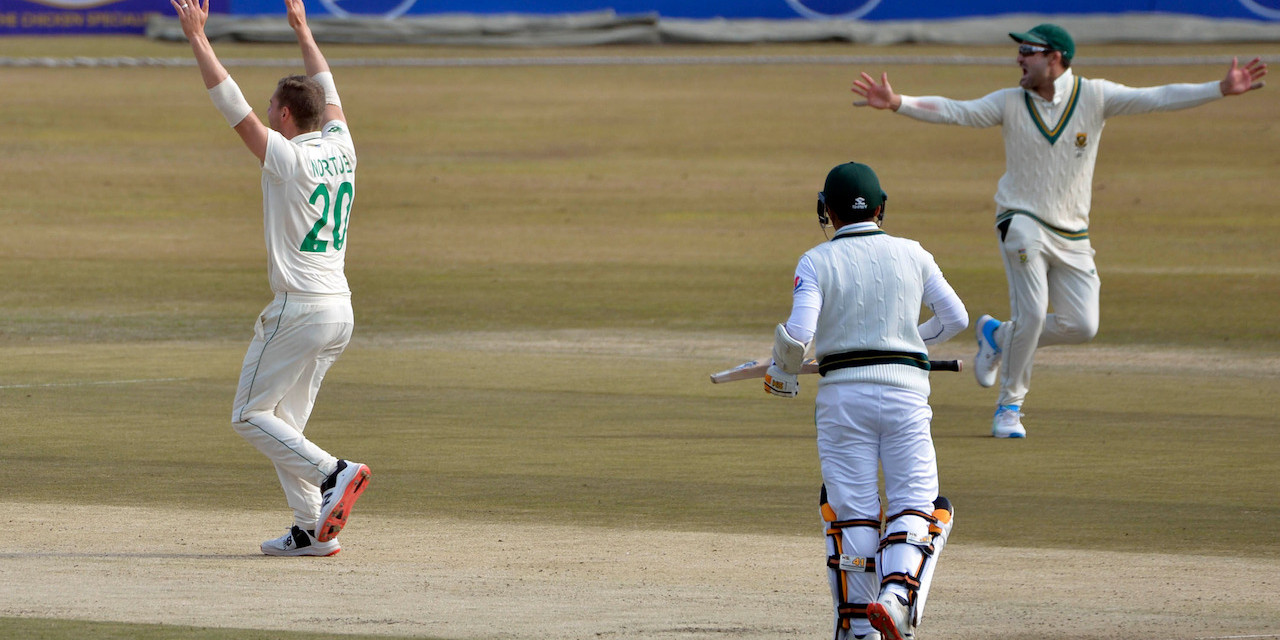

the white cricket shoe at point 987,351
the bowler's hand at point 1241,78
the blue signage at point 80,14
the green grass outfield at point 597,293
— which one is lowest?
the green grass outfield at point 597,293

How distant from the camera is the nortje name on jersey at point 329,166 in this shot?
7250 millimetres

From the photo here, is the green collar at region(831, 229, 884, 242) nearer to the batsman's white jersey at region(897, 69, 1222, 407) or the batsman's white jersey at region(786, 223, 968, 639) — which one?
the batsman's white jersey at region(786, 223, 968, 639)

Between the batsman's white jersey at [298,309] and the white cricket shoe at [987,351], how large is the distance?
5.02 metres

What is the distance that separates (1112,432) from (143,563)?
6140mm

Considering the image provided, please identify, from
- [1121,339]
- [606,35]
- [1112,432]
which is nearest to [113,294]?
[1121,339]

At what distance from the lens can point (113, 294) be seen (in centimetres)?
1808

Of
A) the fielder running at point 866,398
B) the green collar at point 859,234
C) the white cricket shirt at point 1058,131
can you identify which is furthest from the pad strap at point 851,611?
the white cricket shirt at point 1058,131

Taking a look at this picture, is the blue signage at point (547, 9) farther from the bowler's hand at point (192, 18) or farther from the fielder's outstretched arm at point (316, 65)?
the bowler's hand at point (192, 18)

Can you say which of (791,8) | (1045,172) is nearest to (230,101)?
(1045,172)

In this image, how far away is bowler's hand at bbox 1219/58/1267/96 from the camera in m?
10.7

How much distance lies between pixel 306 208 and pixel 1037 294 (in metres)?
5.02

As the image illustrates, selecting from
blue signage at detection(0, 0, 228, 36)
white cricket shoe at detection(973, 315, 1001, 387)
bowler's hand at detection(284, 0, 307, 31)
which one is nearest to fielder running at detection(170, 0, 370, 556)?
bowler's hand at detection(284, 0, 307, 31)

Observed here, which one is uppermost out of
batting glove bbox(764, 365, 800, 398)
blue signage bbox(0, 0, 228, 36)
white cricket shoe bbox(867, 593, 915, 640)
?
batting glove bbox(764, 365, 800, 398)

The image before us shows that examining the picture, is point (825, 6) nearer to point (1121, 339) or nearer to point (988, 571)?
point (1121, 339)
